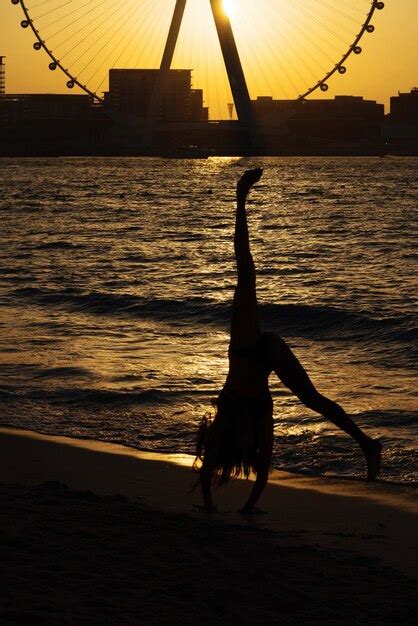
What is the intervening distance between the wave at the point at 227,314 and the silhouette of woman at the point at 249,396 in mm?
9234

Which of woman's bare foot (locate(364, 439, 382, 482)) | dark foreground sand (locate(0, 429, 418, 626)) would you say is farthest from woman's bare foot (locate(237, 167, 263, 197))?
Answer: dark foreground sand (locate(0, 429, 418, 626))

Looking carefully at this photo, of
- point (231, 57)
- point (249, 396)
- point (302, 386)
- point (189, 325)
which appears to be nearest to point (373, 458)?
point (302, 386)

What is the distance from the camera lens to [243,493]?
6.82 m

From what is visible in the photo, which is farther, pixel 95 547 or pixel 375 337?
pixel 375 337

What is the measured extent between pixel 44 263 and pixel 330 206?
32.2 m

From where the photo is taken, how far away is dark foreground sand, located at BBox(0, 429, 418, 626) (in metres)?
4.24

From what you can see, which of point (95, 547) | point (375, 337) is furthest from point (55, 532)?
point (375, 337)

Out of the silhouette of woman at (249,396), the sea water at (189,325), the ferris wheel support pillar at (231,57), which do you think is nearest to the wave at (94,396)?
the sea water at (189,325)

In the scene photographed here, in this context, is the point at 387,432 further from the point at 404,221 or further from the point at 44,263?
the point at 404,221

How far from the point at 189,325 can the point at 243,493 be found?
9736 mm

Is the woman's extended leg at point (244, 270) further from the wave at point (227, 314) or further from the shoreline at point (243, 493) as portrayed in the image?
the wave at point (227, 314)

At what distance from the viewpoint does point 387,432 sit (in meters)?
8.87

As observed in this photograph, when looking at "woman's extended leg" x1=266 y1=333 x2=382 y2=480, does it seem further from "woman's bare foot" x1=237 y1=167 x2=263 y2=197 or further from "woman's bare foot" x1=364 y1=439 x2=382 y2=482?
"woman's bare foot" x1=237 y1=167 x2=263 y2=197

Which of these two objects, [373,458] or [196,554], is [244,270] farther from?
[196,554]
